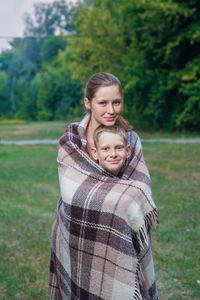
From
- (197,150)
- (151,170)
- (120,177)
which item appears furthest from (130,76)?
(120,177)

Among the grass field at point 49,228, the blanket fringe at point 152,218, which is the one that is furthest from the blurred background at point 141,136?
the blanket fringe at point 152,218

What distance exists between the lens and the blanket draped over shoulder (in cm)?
210

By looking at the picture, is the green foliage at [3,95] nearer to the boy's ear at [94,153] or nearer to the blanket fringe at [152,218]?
the boy's ear at [94,153]

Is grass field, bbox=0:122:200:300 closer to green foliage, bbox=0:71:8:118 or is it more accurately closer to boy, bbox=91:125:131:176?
boy, bbox=91:125:131:176

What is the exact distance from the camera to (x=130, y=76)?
19859 mm

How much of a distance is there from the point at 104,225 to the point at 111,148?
1.51 ft

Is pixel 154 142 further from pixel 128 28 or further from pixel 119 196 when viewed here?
pixel 119 196

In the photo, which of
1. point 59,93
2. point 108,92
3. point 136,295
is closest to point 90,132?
point 108,92

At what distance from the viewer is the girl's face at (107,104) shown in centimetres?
229

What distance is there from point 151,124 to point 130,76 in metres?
3.07

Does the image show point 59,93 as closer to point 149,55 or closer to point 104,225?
point 149,55

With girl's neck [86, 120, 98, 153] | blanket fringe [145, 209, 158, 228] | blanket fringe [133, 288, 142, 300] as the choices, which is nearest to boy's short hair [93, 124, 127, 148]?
girl's neck [86, 120, 98, 153]

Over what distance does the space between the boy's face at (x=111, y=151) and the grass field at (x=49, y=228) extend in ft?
6.93

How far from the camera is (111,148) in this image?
7.17 ft
